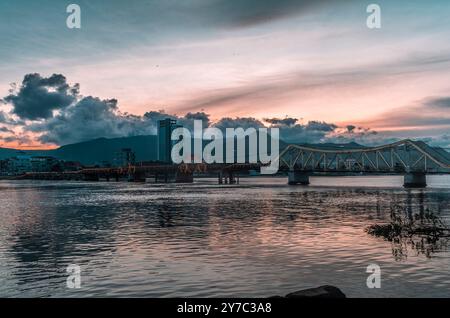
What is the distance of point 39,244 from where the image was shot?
41.8 m

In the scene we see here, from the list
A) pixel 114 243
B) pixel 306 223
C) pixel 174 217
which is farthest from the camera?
pixel 174 217

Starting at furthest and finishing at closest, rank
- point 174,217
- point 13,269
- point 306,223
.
A: point 174,217
point 306,223
point 13,269

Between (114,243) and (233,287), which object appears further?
(114,243)

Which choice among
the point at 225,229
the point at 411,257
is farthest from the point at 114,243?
the point at 411,257

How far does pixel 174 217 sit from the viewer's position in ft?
224

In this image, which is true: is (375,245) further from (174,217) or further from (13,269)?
(174,217)

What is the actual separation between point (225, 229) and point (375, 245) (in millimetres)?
17827

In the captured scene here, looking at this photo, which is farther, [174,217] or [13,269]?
[174,217]

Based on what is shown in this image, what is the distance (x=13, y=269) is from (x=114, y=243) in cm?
1212
